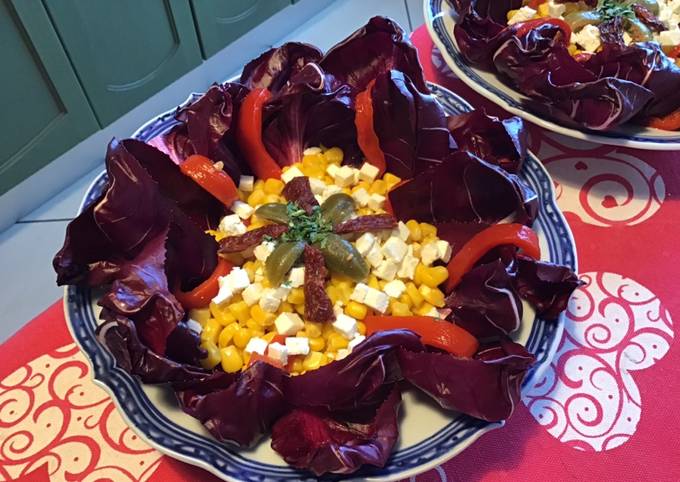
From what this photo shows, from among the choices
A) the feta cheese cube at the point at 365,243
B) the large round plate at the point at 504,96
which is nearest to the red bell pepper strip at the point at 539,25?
the large round plate at the point at 504,96

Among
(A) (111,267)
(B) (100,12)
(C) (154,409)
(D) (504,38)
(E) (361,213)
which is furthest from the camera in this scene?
(B) (100,12)

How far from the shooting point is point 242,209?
3.88 ft

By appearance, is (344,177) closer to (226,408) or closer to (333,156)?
(333,156)

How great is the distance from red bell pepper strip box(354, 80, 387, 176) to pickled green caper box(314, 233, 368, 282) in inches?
9.4

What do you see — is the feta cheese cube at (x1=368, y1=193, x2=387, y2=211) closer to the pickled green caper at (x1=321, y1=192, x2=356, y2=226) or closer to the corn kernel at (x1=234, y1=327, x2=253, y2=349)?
the pickled green caper at (x1=321, y1=192, x2=356, y2=226)

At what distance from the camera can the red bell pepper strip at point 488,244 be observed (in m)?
1.03

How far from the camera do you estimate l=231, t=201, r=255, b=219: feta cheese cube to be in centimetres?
118

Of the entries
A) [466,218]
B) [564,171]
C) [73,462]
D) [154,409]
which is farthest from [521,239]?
[73,462]

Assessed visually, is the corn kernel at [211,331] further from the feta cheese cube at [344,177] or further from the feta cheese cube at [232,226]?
the feta cheese cube at [344,177]

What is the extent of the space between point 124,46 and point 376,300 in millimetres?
1472

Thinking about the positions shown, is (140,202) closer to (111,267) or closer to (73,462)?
(111,267)

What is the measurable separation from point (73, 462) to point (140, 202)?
0.45 metres

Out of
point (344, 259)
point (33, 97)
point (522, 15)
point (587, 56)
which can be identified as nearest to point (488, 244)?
point (344, 259)

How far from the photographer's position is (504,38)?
1316 millimetres
